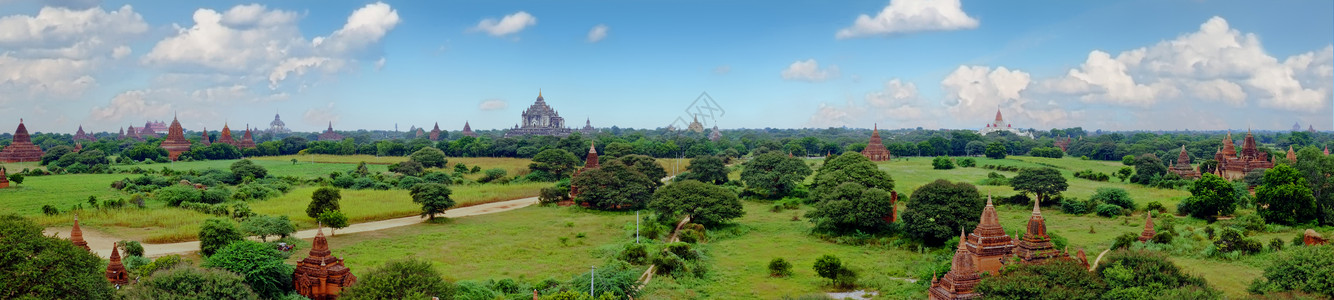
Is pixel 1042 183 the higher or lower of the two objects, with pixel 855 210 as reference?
higher

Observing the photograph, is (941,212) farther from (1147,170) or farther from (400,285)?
(1147,170)

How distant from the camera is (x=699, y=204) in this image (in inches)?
1307

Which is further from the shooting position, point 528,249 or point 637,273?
point 528,249

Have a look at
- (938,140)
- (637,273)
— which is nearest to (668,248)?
(637,273)

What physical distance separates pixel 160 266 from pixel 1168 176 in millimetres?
57065

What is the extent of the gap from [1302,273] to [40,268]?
29164 millimetres

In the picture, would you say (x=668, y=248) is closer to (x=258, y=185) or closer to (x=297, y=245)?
(x=297, y=245)

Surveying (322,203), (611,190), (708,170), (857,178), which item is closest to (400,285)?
(322,203)

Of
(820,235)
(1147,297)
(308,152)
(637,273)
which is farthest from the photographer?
(308,152)

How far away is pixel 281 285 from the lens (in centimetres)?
1864

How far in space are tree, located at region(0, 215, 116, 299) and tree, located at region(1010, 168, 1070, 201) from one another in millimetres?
41049

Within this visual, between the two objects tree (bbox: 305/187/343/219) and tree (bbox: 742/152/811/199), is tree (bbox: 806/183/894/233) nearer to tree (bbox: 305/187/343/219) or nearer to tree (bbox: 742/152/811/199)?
tree (bbox: 742/152/811/199)

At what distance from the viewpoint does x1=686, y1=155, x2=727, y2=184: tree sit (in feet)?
175

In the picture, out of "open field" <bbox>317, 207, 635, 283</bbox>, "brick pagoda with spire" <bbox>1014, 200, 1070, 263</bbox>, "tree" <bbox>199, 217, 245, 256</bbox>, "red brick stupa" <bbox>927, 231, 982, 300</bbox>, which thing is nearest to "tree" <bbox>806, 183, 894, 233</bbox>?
"open field" <bbox>317, 207, 635, 283</bbox>
